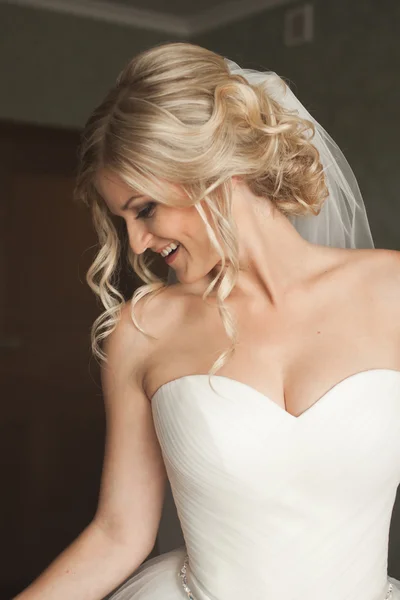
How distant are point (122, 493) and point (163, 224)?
1.70 feet

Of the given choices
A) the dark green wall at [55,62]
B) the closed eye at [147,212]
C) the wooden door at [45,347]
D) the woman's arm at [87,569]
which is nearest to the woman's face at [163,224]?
the closed eye at [147,212]

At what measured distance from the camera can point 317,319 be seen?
4.69ft

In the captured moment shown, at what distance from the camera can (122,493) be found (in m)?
1.50

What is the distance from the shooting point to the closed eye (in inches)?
54.7

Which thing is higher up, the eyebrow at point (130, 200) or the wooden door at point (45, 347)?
the eyebrow at point (130, 200)

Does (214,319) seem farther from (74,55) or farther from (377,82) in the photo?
(74,55)

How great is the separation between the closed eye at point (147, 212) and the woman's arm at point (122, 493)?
0.90ft

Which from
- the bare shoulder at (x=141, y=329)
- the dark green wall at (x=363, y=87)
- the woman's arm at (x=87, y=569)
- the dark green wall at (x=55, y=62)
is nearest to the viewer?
the woman's arm at (x=87, y=569)

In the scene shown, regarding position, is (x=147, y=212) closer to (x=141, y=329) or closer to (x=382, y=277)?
(x=141, y=329)

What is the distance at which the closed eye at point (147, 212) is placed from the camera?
139 centimetres

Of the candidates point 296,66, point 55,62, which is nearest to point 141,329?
point 296,66

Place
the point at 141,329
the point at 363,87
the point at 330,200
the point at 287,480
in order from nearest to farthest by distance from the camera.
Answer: the point at 287,480 < the point at 141,329 < the point at 330,200 < the point at 363,87

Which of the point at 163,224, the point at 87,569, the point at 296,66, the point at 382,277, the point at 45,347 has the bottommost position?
the point at 45,347

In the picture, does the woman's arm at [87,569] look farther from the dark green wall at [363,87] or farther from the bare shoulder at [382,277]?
the dark green wall at [363,87]
